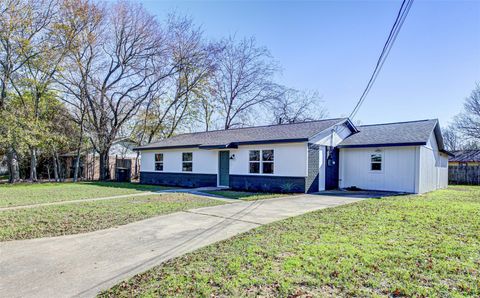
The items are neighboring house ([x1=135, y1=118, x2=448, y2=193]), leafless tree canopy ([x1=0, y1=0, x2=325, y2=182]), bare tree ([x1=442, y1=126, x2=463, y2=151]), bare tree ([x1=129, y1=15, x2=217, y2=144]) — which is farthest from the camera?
bare tree ([x1=442, y1=126, x2=463, y2=151])

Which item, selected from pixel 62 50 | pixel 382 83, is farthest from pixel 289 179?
pixel 62 50

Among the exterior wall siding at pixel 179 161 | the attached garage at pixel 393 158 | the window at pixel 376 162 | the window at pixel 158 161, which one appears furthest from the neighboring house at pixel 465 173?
the window at pixel 158 161

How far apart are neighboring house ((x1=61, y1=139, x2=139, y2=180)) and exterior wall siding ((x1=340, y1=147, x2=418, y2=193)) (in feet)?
57.2

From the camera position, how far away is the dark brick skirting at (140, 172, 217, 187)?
55.7ft

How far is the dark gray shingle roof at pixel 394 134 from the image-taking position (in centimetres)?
1402

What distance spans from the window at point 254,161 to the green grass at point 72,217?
204 inches

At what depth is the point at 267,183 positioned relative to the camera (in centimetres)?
1430

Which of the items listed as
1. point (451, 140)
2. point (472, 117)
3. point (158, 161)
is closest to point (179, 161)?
point (158, 161)

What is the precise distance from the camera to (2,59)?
18.8 metres

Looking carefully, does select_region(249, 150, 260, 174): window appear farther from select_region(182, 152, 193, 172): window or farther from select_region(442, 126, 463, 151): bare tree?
select_region(442, 126, 463, 151): bare tree

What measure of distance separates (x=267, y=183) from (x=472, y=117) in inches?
1205

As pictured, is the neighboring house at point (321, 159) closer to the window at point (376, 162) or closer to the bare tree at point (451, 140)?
the window at point (376, 162)

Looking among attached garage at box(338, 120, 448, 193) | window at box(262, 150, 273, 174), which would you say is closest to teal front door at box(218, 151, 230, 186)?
window at box(262, 150, 273, 174)

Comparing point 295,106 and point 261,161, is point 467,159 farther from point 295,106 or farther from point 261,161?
point 261,161
